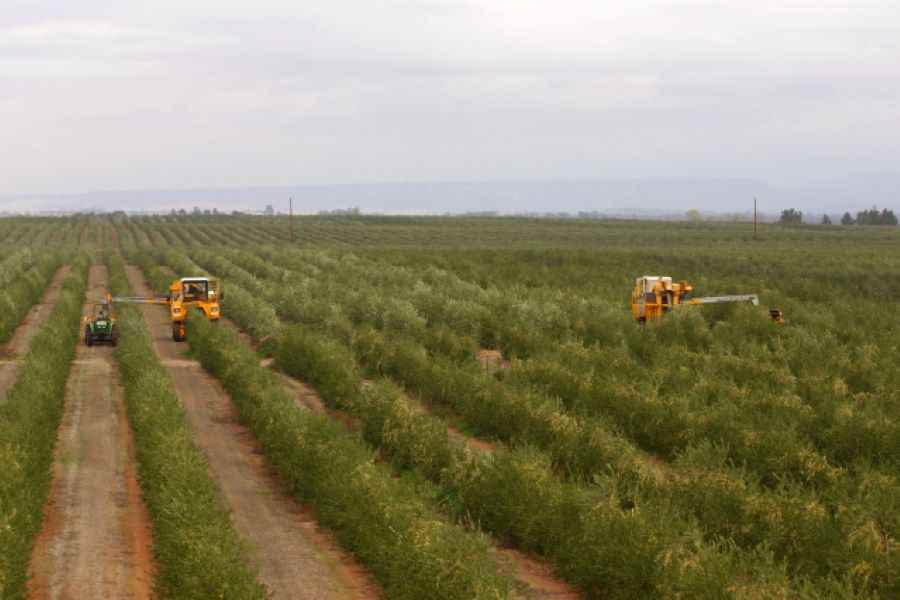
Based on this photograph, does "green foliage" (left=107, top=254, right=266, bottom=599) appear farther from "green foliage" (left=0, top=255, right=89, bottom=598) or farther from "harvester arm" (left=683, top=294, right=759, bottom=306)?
"harvester arm" (left=683, top=294, right=759, bottom=306)

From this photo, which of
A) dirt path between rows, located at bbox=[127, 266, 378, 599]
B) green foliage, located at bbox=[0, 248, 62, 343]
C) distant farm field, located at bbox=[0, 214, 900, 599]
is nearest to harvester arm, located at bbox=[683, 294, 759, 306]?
distant farm field, located at bbox=[0, 214, 900, 599]

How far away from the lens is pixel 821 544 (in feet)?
38.9

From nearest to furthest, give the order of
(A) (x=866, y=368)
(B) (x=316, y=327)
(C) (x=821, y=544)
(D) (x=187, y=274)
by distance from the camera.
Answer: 1. (C) (x=821, y=544)
2. (A) (x=866, y=368)
3. (B) (x=316, y=327)
4. (D) (x=187, y=274)

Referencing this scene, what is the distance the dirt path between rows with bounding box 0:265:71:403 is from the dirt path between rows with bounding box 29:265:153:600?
3.85 m

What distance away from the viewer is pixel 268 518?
1541 centimetres

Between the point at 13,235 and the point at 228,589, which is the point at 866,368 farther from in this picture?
the point at 13,235

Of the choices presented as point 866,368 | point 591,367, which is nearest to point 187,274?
point 591,367

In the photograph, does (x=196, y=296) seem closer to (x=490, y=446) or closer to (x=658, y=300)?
(x=658, y=300)

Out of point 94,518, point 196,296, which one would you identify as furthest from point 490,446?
point 196,296

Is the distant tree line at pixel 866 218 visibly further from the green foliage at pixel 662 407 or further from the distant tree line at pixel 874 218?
the green foliage at pixel 662 407

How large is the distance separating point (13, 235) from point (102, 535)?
95.1 meters

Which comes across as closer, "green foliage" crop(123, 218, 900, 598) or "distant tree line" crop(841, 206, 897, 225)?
"green foliage" crop(123, 218, 900, 598)

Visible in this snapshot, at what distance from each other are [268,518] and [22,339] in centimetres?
2273

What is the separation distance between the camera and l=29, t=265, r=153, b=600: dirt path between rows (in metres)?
12.7
